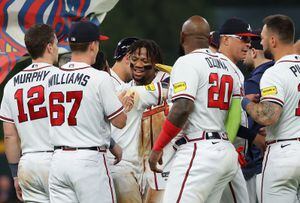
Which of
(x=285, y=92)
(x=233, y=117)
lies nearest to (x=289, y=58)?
(x=285, y=92)

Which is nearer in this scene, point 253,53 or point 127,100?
point 127,100

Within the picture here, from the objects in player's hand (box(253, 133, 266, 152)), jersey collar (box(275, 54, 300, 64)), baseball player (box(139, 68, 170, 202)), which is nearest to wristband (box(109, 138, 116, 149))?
baseball player (box(139, 68, 170, 202))

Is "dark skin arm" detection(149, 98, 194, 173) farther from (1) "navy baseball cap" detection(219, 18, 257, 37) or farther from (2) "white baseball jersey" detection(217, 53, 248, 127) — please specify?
(1) "navy baseball cap" detection(219, 18, 257, 37)

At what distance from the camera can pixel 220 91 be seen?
32.6 feet

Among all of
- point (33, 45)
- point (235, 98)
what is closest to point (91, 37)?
point (33, 45)

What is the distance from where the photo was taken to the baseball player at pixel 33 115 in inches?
408

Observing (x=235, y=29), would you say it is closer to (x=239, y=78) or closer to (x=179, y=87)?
(x=239, y=78)

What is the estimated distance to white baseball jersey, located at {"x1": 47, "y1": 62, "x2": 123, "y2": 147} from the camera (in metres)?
9.89

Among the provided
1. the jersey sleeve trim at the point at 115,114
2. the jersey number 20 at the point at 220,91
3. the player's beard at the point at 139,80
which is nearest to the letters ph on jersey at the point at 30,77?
the jersey sleeve trim at the point at 115,114

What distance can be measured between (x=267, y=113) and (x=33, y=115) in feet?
6.93

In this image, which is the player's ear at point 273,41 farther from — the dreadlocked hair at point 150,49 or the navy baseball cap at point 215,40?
the navy baseball cap at point 215,40

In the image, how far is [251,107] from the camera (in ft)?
33.2

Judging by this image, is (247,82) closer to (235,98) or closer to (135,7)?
(235,98)

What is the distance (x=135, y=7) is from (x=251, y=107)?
65.2 ft
